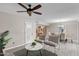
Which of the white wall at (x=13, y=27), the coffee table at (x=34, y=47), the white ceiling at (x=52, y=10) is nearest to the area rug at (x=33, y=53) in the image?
the coffee table at (x=34, y=47)

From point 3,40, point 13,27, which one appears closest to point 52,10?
point 13,27

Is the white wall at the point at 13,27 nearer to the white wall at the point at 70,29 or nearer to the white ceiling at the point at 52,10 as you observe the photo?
the white ceiling at the point at 52,10

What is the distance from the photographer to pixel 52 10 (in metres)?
1.84

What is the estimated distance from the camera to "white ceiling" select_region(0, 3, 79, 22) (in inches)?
67.9

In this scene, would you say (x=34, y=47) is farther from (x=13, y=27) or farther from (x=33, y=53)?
(x=13, y=27)

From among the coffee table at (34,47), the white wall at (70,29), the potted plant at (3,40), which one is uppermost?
the white wall at (70,29)

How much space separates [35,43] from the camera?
192 centimetres

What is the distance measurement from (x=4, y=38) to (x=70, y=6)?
57.2 inches

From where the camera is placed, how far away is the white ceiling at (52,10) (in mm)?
1726

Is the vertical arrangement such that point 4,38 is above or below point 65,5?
below

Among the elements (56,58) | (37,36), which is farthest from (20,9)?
(56,58)

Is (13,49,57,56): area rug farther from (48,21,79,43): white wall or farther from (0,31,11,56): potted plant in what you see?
(48,21,79,43): white wall

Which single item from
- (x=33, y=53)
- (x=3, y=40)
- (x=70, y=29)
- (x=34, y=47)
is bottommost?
(x=33, y=53)

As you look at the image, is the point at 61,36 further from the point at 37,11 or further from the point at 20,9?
the point at 20,9
